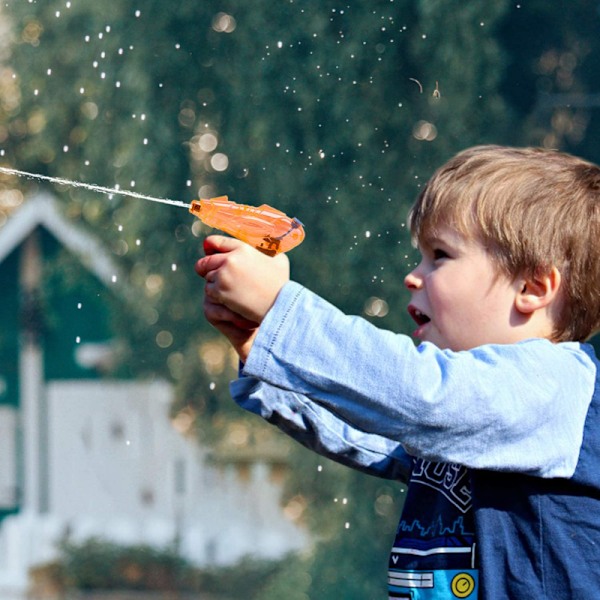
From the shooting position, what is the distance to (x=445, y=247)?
2.37ft

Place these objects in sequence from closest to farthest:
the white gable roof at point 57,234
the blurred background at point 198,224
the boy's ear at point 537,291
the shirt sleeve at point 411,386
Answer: the shirt sleeve at point 411,386, the boy's ear at point 537,291, the blurred background at point 198,224, the white gable roof at point 57,234

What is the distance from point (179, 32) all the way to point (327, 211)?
637mm

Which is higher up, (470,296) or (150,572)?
(470,296)

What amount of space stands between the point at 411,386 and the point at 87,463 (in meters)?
3.30

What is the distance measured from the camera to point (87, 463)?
377 centimetres

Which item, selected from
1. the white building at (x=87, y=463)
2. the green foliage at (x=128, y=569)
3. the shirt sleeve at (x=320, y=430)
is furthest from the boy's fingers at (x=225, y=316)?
the green foliage at (x=128, y=569)

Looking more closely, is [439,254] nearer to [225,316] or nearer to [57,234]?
[225,316]

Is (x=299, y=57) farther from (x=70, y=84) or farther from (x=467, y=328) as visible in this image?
(x=467, y=328)

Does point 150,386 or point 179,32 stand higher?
point 179,32

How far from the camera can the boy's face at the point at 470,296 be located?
71 centimetres

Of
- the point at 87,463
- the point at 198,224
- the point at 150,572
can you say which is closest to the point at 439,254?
the point at 198,224

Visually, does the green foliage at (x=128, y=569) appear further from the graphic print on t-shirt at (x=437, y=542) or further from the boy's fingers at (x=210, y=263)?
the boy's fingers at (x=210, y=263)

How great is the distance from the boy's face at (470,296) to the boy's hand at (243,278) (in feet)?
0.43

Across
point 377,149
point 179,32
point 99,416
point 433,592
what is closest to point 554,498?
point 433,592
